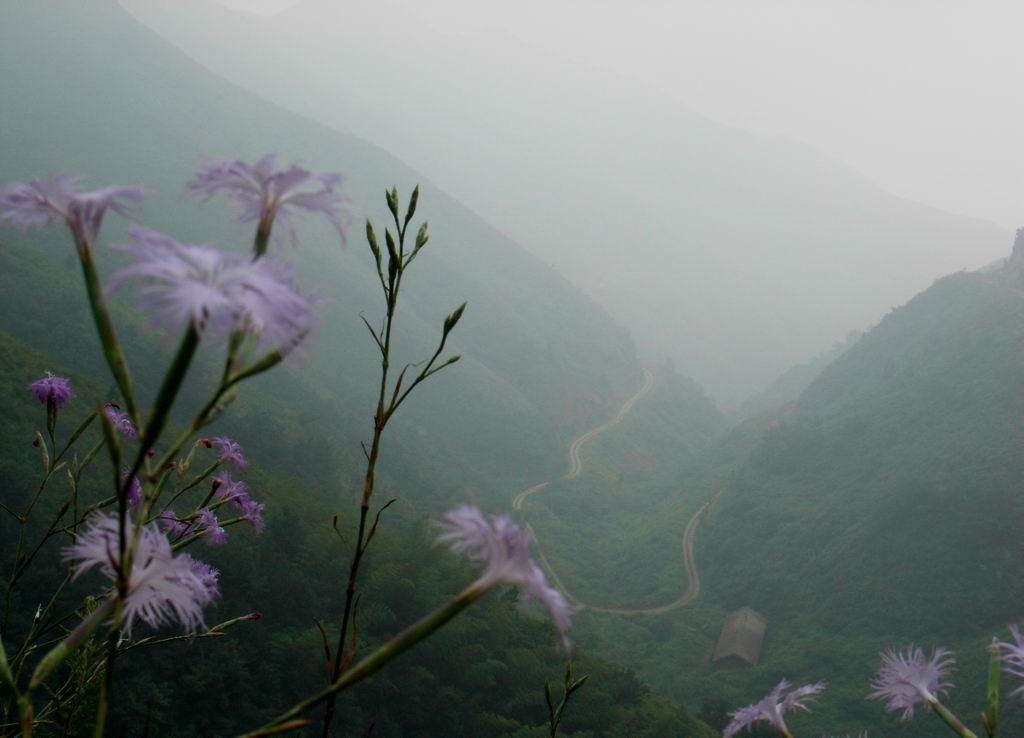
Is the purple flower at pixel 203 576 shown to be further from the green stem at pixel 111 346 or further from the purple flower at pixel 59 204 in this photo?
the purple flower at pixel 59 204

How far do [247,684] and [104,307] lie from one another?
1667cm

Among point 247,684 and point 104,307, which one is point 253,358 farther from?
point 247,684

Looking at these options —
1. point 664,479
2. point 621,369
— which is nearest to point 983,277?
point 664,479

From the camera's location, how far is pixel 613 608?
38562 mm

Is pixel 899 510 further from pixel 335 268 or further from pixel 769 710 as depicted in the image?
pixel 335 268

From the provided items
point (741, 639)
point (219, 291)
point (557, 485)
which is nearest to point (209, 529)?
point (219, 291)

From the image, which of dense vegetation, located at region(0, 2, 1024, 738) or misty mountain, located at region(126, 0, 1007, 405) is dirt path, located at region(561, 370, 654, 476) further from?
misty mountain, located at region(126, 0, 1007, 405)

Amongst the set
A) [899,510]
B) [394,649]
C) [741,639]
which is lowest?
[741,639]

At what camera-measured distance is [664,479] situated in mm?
60719

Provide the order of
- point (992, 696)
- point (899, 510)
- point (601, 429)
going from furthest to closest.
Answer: point (601, 429) → point (899, 510) → point (992, 696)

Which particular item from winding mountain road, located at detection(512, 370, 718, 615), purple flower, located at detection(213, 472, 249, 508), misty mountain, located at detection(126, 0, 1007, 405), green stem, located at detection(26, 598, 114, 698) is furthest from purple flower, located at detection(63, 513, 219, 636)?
misty mountain, located at detection(126, 0, 1007, 405)

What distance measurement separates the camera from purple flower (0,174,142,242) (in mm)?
1090

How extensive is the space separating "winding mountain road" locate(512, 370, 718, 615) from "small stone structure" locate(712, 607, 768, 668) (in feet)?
13.6

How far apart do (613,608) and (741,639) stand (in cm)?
789
